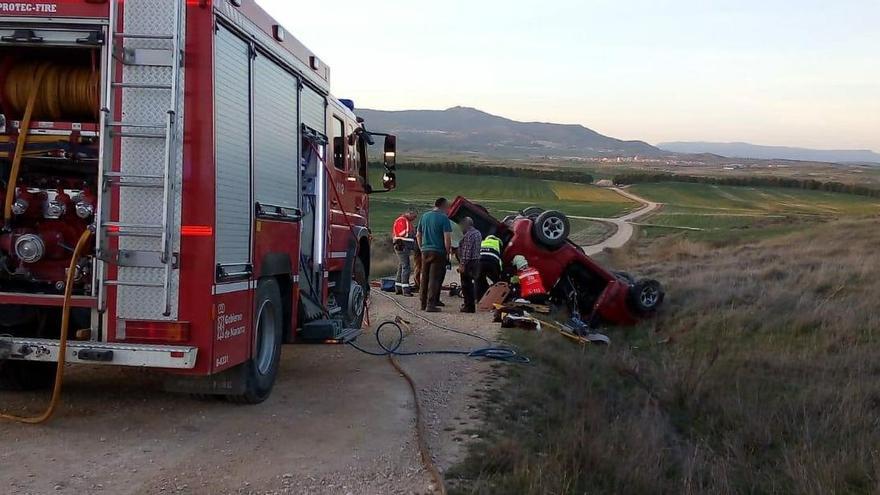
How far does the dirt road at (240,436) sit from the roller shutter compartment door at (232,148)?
4.45ft

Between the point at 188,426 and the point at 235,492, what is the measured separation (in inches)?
61.9

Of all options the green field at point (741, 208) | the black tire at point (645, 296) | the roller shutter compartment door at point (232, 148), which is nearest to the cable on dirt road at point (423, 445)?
the roller shutter compartment door at point (232, 148)

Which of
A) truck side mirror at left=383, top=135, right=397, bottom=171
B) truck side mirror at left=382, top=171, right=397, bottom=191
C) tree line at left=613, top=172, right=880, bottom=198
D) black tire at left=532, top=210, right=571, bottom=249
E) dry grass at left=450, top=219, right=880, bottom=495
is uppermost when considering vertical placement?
tree line at left=613, top=172, right=880, bottom=198

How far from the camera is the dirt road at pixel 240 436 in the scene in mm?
5984

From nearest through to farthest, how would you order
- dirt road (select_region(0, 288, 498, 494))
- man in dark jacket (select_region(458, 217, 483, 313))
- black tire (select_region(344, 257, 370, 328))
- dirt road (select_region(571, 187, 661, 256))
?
dirt road (select_region(0, 288, 498, 494)) → black tire (select_region(344, 257, 370, 328)) → man in dark jacket (select_region(458, 217, 483, 313)) → dirt road (select_region(571, 187, 661, 256))

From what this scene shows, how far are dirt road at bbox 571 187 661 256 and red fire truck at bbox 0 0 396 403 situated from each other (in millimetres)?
24976

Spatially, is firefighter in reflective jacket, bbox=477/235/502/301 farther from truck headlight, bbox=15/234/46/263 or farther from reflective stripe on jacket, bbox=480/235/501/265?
truck headlight, bbox=15/234/46/263

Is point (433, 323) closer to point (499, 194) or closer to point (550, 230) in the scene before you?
point (550, 230)

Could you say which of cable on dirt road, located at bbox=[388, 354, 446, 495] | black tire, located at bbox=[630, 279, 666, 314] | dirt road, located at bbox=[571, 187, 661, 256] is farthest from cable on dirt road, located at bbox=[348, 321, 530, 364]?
dirt road, located at bbox=[571, 187, 661, 256]

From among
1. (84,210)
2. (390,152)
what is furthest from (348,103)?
(84,210)

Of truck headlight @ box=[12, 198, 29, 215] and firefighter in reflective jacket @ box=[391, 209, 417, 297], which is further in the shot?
firefighter in reflective jacket @ box=[391, 209, 417, 297]

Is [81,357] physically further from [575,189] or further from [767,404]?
[575,189]

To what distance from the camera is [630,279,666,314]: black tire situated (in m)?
15.8

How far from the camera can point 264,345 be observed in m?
8.16
